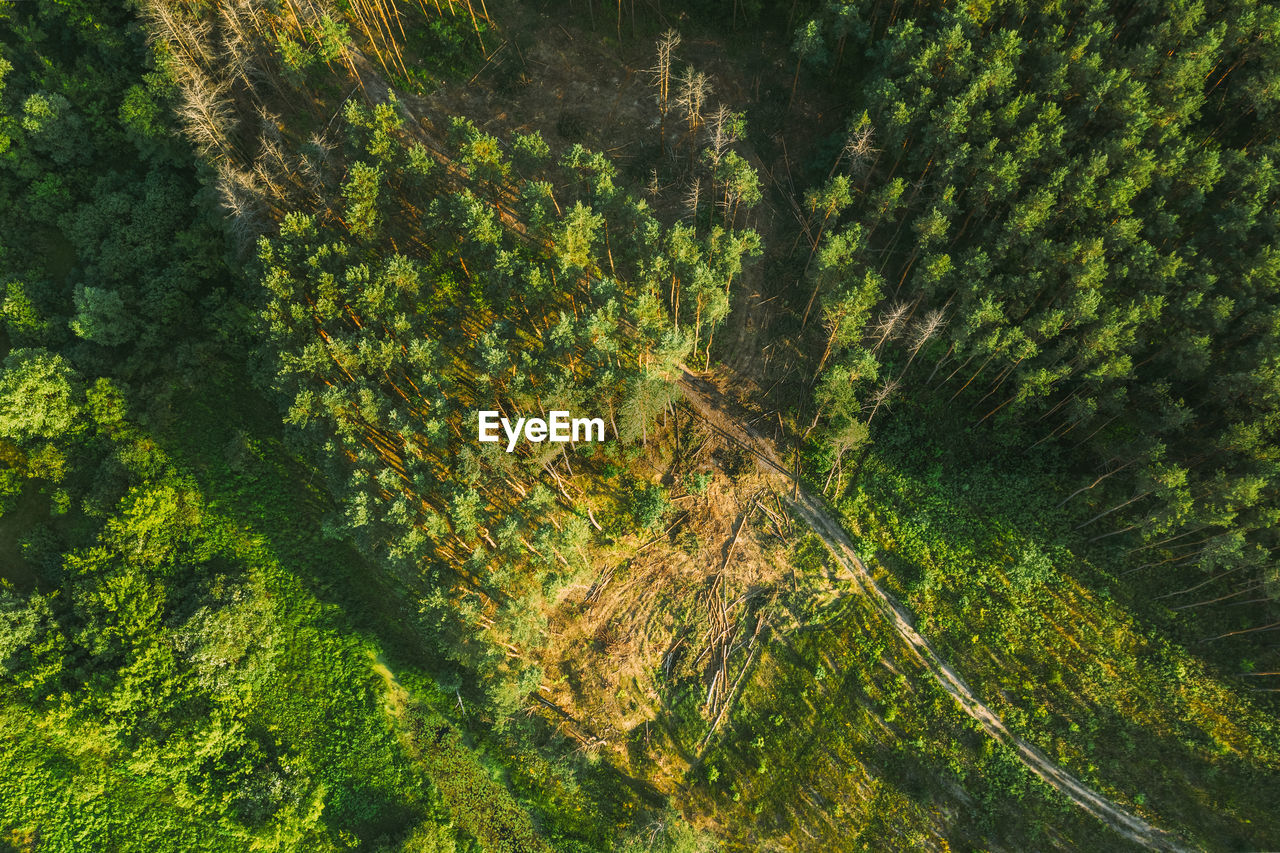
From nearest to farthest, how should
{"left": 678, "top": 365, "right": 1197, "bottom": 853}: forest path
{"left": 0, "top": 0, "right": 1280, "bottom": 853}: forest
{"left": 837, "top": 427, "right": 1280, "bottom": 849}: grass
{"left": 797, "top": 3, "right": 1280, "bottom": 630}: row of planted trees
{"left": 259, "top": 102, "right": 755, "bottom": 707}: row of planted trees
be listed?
1. {"left": 797, "top": 3, "right": 1280, "bottom": 630}: row of planted trees
2. {"left": 837, "top": 427, "right": 1280, "bottom": 849}: grass
3. {"left": 678, "top": 365, "right": 1197, "bottom": 853}: forest path
4. {"left": 0, "top": 0, "right": 1280, "bottom": 853}: forest
5. {"left": 259, "top": 102, "right": 755, "bottom": 707}: row of planted trees

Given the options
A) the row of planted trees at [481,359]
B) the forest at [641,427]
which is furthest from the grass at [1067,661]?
the row of planted trees at [481,359]

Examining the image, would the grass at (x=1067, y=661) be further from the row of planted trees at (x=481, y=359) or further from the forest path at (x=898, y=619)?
the row of planted trees at (x=481, y=359)

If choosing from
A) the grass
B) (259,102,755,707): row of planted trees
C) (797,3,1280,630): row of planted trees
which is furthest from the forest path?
(259,102,755,707): row of planted trees

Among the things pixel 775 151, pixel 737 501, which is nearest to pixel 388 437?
pixel 737 501

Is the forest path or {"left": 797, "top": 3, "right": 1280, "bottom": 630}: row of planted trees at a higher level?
{"left": 797, "top": 3, "right": 1280, "bottom": 630}: row of planted trees

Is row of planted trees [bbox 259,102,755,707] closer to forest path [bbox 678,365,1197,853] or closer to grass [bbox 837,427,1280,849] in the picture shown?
forest path [bbox 678,365,1197,853]

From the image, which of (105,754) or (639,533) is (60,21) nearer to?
(105,754)
